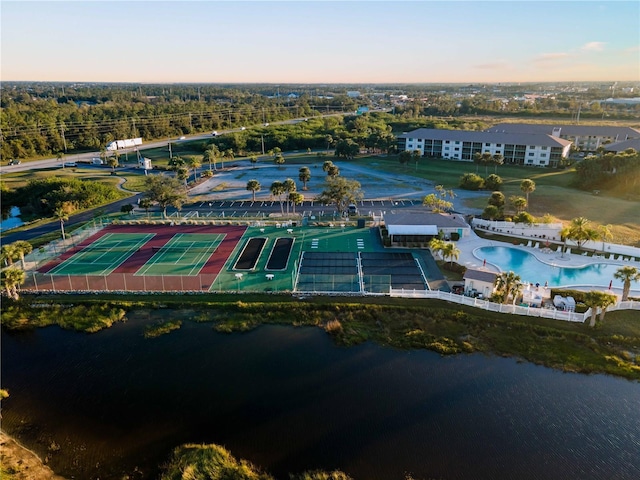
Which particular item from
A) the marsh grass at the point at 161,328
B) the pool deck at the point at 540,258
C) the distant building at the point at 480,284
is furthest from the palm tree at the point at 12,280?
the pool deck at the point at 540,258

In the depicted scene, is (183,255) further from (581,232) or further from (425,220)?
(581,232)

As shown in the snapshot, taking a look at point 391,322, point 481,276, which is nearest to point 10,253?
point 391,322

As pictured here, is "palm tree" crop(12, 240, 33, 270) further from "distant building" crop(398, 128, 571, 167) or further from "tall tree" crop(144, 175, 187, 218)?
"distant building" crop(398, 128, 571, 167)

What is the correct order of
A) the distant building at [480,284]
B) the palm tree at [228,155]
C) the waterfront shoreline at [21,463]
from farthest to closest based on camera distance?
1. the palm tree at [228,155]
2. the distant building at [480,284]
3. the waterfront shoreline at [21,463]

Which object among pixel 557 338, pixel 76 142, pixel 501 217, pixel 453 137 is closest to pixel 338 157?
pixel 453 137

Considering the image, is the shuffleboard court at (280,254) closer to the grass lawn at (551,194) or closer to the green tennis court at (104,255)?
the green tennis court at (104,255)

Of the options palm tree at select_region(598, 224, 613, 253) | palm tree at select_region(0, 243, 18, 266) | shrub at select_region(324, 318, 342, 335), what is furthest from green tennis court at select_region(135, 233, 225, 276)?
palm tree at select_region(598, 224, 613, 253)

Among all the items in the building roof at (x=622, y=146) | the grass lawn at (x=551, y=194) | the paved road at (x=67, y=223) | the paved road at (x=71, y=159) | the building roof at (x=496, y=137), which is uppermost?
the building roof at (x=496, y=137)
